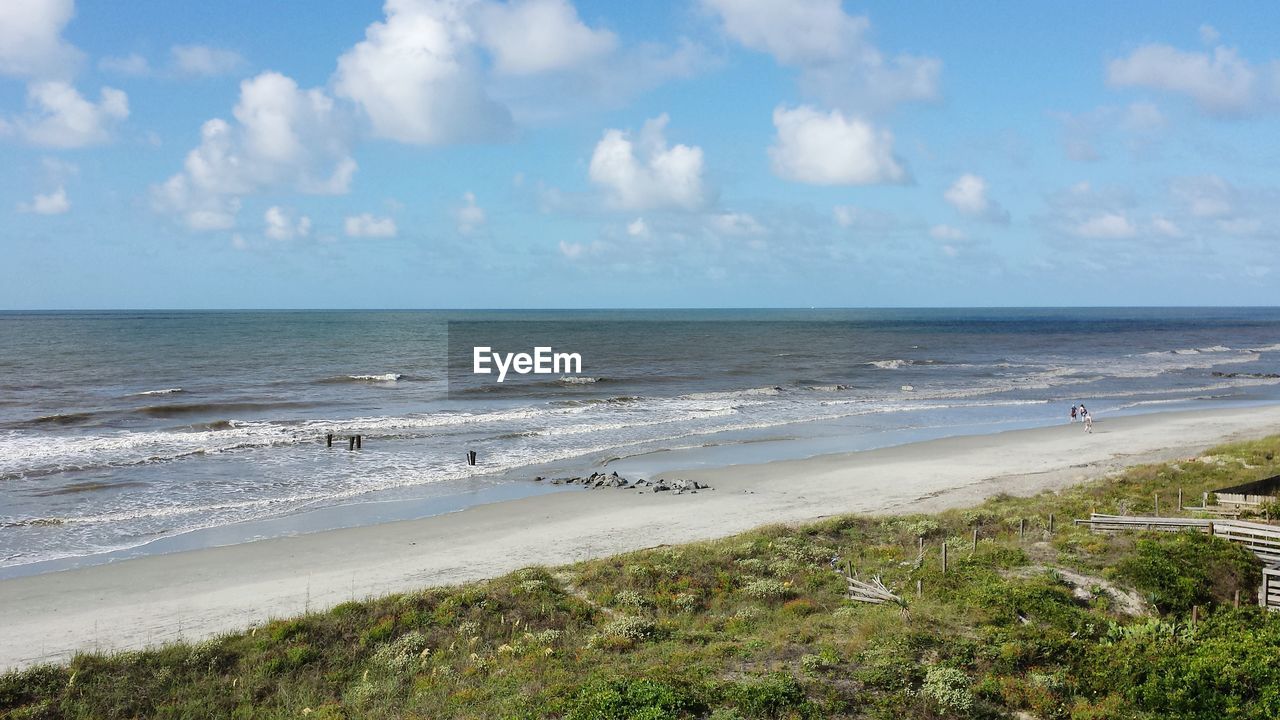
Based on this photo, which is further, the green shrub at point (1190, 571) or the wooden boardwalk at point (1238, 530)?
the green shrub at point (1190, 571)

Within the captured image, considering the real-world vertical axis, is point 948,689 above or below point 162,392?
below

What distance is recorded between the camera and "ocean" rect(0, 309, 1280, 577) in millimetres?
31375

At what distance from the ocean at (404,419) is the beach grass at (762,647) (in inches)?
445

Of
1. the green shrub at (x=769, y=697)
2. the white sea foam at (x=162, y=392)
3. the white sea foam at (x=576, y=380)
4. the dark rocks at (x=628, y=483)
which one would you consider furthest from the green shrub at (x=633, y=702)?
the white sea foam at (x=162, y=392)

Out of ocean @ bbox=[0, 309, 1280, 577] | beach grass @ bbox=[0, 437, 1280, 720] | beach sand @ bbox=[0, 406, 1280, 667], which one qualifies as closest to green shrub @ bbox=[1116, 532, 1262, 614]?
beach grass @ bbox=[0, 437, 1280, 720]

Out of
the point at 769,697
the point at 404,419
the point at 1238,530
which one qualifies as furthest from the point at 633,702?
the point at 404,419

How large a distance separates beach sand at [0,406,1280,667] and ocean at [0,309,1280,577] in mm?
2163

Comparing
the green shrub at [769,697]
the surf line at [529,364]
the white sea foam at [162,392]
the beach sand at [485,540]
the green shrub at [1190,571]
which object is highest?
the surf line at [529,364]

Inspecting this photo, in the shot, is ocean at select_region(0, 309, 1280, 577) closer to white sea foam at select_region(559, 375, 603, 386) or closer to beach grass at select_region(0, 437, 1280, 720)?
white sea foam at select_region(559, 375, 603, 386)

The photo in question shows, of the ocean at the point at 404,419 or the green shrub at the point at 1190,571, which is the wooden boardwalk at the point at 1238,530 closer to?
the green shrub at the point at 1190,571

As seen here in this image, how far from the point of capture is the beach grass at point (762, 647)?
14352 mm

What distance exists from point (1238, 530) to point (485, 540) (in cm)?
2153

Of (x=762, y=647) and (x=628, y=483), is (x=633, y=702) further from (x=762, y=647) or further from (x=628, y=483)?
(x=628, y=483)

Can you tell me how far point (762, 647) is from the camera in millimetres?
16891
